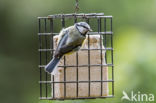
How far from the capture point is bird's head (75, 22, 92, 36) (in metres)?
6.92

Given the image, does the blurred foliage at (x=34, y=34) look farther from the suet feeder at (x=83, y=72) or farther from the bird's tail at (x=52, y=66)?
the bird's tail at (x=52, y=66)

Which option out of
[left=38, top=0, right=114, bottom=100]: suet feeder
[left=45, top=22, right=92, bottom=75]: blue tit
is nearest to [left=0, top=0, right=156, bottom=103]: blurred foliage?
[left=38, top=0, right=114, bottom=100]: suet feeder

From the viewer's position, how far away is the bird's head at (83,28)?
6924mm

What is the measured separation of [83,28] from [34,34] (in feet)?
12.9

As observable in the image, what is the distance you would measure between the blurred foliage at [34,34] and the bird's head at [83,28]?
4.58 feet

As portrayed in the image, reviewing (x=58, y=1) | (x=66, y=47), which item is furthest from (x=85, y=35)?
(x=58, y=1)

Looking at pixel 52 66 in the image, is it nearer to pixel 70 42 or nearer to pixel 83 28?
pixel 70 42

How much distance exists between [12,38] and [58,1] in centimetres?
102

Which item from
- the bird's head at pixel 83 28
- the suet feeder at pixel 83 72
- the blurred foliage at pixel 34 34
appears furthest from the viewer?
the blurred foliage at pixel 34 34

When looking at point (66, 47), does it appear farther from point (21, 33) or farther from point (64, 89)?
point (21, 33)

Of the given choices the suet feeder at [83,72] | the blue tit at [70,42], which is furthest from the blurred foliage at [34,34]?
the blue tit at [70,42]

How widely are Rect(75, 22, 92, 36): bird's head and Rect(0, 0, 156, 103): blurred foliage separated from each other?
140 centimetres

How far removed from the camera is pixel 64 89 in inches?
287

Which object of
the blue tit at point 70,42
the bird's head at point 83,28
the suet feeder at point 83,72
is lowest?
the suet feeder at point 83,72
